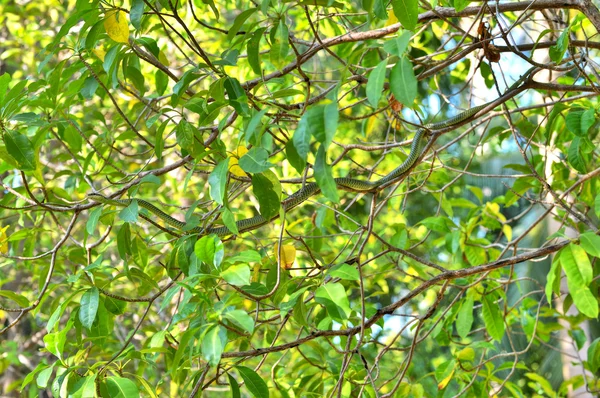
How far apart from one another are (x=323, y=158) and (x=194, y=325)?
53 cm

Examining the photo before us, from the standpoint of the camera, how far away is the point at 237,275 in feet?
4.65

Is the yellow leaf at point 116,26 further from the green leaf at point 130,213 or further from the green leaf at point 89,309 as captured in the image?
the green leaf at point 89,309

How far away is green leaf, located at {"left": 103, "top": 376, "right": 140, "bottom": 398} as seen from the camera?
1.50 metres

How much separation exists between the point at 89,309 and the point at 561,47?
1.36m

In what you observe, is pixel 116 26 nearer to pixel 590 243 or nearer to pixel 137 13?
pixel 137 13

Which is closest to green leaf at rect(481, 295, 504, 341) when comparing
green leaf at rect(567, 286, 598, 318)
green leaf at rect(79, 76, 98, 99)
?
green leaf at rect(567, 286, 598, 318)

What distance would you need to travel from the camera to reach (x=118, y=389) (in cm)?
152

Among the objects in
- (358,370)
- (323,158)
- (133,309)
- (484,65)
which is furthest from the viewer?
(133,309)

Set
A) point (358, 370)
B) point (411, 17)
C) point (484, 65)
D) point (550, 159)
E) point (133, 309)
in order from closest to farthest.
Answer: point (411, 17) → point (358, 370) → point (484, 65) → point (550, 159) → point (133, 309)

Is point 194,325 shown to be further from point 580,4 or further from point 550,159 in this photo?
point 550,159

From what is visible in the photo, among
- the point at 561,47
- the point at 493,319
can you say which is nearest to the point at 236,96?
the point at 561,47

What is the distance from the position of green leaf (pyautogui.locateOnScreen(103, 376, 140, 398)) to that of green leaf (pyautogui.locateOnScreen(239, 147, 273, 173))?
21.7 inches

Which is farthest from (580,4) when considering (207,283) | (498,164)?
(498,164)

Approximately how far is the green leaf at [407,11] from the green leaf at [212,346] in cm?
74
